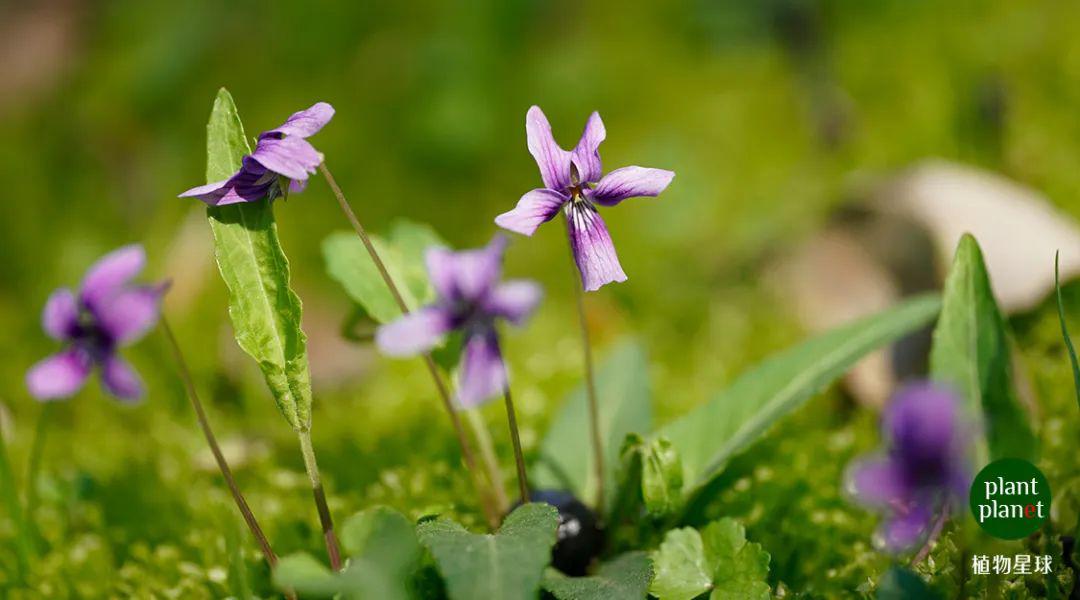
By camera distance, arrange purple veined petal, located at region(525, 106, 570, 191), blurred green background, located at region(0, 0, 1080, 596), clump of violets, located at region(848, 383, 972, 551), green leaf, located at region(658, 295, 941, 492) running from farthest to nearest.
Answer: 1. blurred green background, located at region(0, 0, 1080, 596)
2. green leaf, located at region(658, 295, 941, 492)
3. purple veined petal, located at region(525, 106, 570, 191)
4. clump of violets, located at region(848, 383, 972, 551)

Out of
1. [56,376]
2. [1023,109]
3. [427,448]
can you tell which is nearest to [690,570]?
[427,448]

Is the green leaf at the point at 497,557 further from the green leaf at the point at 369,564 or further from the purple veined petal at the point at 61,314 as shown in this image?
the purple veined petal at the point at 61,314

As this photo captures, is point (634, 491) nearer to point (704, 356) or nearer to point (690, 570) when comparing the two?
point (690, 570)

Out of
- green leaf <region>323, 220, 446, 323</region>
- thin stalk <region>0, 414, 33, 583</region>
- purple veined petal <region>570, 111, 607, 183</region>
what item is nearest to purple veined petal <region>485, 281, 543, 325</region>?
purple veined petal <region>570, 111, 607, 183</region>

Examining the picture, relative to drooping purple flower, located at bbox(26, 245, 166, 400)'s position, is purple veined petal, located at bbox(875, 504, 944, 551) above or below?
below

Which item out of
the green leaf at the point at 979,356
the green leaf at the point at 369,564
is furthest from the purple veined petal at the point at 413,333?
the green leaf at the point at 979,356

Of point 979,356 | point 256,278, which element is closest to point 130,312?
point 256,278

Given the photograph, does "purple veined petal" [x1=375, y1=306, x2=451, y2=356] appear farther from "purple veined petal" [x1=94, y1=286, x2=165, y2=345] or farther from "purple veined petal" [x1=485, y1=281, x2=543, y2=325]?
"purple veined petal" [x1=94, y1=286, x2=165, y2=345]
